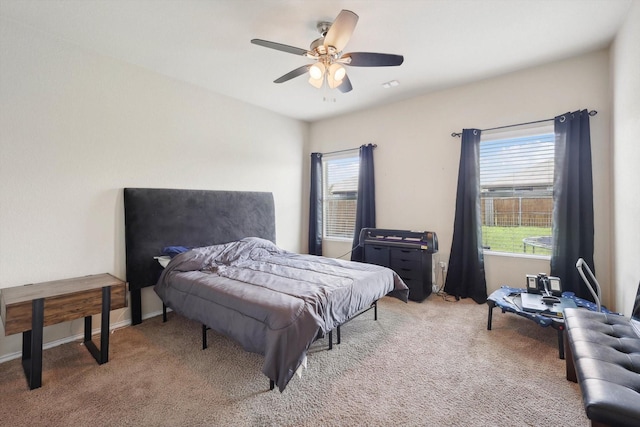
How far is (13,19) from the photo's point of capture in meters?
2.20

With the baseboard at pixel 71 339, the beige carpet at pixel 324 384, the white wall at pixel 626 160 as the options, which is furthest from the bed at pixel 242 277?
the white wall at pixel 626 160

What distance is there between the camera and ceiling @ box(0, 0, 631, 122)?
2.09 meters

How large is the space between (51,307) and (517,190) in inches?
177

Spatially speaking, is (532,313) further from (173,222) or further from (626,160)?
(173,222)

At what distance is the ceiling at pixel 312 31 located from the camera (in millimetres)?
2088

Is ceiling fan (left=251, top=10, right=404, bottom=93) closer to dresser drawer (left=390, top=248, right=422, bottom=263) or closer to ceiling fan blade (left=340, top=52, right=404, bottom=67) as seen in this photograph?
ceiling fan blade (left=340, top=52, right=404, bottom=67)

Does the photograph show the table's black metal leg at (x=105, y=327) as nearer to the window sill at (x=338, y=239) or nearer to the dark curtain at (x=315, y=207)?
the dark curtain at (x=315, y=207)

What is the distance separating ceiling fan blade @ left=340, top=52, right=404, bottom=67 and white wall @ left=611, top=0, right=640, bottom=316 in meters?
1.65

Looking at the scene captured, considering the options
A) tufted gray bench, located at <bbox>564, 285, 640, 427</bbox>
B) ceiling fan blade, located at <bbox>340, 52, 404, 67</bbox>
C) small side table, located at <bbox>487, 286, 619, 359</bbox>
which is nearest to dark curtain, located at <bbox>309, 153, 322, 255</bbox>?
ceiling fan blade, located at <bbox>340, 52, 404, 67</bbox>

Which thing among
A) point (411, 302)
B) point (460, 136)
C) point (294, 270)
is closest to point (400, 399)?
point (294, 270)

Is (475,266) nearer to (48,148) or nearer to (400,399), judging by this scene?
(400,399)

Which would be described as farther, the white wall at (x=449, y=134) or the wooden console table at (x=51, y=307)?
the white wall at (x=449, y=134)

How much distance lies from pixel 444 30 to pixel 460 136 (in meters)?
1.51

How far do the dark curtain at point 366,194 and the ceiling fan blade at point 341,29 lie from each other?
2.33 m
